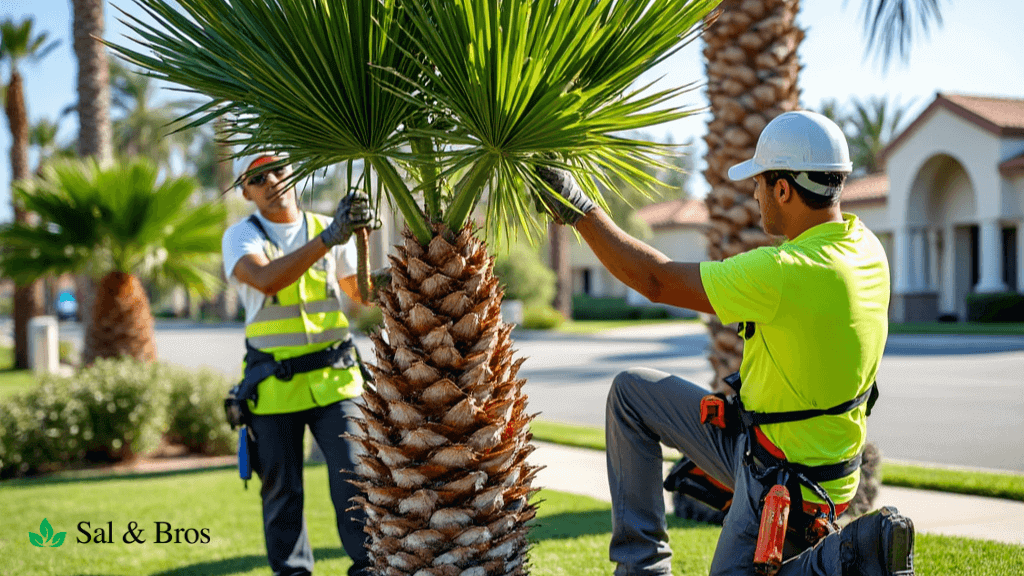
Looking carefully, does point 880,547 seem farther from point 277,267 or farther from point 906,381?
point 906,381

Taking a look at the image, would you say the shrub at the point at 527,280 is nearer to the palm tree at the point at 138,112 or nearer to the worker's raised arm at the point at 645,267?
the palm tree at the point at 138,112

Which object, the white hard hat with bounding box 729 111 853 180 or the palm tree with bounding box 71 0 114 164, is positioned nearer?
the white hard hat with bounding box 729 111 853 180

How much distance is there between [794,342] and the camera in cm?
270

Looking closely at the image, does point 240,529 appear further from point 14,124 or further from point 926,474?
point 14,124

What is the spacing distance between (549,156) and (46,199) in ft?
29.2

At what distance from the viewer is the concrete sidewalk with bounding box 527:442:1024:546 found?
481 cm

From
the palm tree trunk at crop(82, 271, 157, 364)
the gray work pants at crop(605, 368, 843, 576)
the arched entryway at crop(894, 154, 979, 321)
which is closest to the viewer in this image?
the gray work pants at crop(605, 368, 843, 576)

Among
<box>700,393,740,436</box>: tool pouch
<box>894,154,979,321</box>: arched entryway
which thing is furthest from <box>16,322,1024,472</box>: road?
<box>894,154,979,321</box>: arched entryway

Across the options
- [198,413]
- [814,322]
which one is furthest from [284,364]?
[198,413]

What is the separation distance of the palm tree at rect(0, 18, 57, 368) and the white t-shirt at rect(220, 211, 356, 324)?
18.1 meters

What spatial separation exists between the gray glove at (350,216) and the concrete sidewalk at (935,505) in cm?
157

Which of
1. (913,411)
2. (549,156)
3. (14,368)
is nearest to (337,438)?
(549,156)

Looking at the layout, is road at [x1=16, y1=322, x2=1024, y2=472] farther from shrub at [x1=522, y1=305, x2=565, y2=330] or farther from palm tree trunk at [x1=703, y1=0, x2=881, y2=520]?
palm tree trunk at [x1=703, y1=0, x2=881, y2=520]

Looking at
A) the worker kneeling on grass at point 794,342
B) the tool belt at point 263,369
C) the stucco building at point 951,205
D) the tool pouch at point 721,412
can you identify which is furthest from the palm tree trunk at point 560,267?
the worker kneeling on grass at point 794,342
